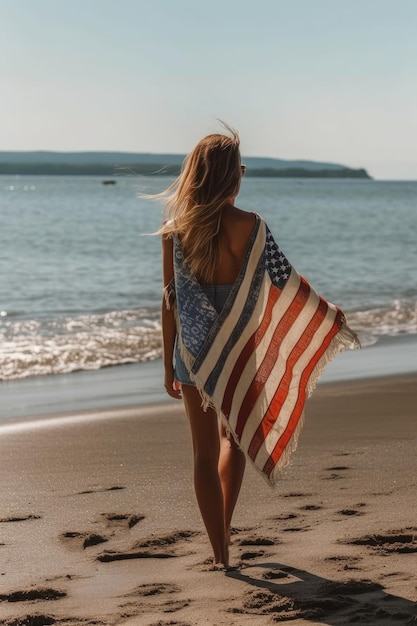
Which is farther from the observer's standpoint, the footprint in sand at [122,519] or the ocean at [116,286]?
the ocean at [116,286]

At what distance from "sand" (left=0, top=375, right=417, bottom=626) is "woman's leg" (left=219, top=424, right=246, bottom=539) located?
0.76 feet

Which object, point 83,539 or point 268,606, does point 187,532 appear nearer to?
point 83,539

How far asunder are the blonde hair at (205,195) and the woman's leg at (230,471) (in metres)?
0.82

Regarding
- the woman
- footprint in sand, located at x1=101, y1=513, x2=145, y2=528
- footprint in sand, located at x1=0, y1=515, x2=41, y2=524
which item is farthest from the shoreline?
the woman

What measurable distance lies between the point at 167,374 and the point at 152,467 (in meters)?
1.83

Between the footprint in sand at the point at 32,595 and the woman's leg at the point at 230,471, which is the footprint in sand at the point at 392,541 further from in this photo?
the footprint in sand at the point at 32,595

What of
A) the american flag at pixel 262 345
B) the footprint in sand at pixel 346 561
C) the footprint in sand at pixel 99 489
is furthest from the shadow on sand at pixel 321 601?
the footprint in sand at pixel 99 489

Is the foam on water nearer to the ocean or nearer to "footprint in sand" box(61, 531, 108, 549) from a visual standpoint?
the ocean

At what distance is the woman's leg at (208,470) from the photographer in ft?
14.3

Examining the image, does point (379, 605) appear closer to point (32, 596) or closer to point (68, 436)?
point (32, 596)

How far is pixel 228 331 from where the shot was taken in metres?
4.32

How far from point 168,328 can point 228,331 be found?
0.29 meters

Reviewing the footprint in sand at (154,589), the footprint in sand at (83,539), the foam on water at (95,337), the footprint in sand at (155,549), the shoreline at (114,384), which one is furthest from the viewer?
the foam on water at (95,337)

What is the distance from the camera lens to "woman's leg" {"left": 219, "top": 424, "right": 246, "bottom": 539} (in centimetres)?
450
